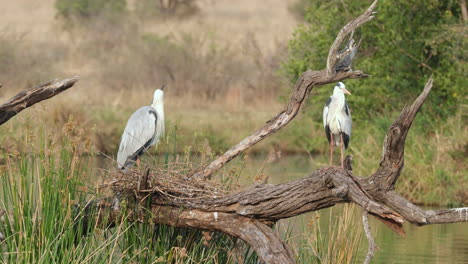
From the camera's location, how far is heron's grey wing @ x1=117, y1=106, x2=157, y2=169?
26.3 feet

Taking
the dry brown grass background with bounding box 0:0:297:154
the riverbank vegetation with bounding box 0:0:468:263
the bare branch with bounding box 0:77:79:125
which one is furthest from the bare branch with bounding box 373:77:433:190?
the dry brown grass background with bounding box 0:0:297:154

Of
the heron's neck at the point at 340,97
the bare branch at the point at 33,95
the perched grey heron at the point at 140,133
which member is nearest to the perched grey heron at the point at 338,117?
the heron's neck at the point at 340,97

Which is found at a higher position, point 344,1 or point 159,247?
point 344,1

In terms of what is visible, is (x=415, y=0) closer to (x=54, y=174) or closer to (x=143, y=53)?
(x=54, y=174)

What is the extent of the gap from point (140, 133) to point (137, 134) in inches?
1.3

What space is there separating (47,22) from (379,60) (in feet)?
94.5

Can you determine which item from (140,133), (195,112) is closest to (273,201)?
(140,133)

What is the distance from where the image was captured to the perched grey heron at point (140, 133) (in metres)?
8.02

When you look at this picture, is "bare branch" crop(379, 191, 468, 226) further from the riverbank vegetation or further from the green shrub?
the green shrub

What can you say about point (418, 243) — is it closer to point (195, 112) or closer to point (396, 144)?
point (396, 144)

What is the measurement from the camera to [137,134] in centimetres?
802

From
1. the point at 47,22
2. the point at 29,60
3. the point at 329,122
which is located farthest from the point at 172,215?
the point at 47,22

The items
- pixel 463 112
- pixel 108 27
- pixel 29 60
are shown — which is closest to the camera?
pixel 463 112

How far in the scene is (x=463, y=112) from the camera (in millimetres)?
14297
